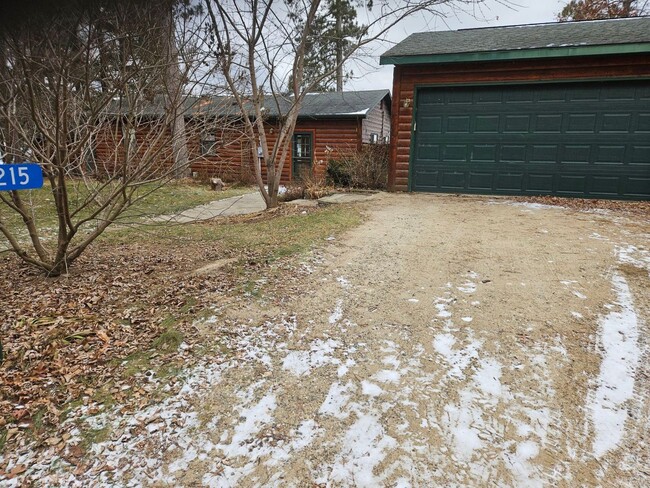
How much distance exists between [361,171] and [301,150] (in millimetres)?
6511

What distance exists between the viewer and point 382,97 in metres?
17.9

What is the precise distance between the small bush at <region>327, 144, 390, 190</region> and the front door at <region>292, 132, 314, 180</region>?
566cm

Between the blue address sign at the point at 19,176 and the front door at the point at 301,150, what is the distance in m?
13.7

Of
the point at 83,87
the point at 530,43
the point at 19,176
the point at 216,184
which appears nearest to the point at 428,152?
the point at 530,43

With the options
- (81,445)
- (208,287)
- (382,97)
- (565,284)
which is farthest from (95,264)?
(382,97)

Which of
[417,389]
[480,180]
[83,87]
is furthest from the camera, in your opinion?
[480,180]

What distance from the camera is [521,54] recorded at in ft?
27.4

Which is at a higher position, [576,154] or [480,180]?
[576,154]

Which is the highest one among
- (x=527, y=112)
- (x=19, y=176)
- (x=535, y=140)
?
(x=527, y=112)

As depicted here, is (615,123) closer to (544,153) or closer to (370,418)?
(544,153)

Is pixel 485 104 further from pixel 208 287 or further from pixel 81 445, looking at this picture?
pixel 81 445

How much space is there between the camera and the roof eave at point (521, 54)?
7.77 meters

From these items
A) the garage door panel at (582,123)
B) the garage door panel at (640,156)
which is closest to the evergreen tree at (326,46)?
the garage door panel at (582,123)

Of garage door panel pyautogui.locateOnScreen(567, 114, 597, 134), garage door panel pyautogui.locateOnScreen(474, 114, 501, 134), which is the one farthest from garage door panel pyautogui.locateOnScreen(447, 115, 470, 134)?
garage door panel pyautogui.locateOnScreen(567, 114, 597, 134)
